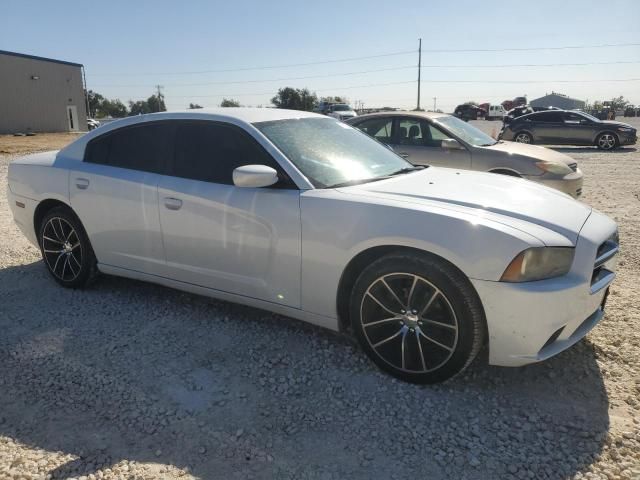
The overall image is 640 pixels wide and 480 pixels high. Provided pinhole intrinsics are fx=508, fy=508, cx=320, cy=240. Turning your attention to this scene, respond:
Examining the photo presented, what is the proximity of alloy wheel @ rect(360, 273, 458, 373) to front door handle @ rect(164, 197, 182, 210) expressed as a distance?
1.58 meters

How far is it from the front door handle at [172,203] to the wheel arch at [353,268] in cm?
139

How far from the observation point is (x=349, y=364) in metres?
3.28

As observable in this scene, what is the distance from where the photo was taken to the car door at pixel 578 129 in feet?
59.3

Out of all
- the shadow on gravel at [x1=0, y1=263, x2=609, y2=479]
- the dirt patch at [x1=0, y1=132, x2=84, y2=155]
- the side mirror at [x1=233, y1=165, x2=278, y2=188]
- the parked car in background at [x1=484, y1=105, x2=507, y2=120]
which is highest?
the parked car in background at [x1=484, y1=105, x2=507, y2=120]

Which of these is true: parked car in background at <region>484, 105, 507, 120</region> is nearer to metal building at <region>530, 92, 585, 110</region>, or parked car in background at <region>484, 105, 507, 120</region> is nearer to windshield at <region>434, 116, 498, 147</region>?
metal building at <region>530, 92, 585, 110</region>

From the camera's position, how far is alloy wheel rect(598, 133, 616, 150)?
706 inches

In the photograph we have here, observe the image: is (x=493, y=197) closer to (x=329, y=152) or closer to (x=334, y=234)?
(x=334, y=234)

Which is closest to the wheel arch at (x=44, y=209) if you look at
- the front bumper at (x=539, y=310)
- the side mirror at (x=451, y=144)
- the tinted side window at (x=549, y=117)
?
the front bumper at (x=539, y=310)

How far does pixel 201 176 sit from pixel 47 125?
43842 millimetres

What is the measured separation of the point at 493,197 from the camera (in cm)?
321

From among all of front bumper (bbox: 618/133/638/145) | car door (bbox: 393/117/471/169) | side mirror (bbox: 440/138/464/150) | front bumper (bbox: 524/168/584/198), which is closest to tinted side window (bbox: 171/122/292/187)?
car door (bbox: 393/117/471/169)

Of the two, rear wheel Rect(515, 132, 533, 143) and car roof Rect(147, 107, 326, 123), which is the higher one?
car roof Rect(147, 107, 326, 123)

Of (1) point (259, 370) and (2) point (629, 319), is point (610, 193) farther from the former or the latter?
(1) point (259, 370)

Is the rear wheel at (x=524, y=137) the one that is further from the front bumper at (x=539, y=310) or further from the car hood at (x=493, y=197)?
the front bumper at (x=539, y=310)
